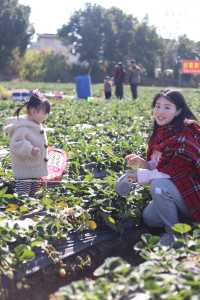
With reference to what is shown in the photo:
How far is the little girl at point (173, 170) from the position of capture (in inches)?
178

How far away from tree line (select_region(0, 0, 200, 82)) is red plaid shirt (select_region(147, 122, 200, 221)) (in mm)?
53239

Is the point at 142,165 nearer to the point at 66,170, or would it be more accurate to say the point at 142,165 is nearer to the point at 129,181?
the point at 129,181

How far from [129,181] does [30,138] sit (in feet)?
4.16

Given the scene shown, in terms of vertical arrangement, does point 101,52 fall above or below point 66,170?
above

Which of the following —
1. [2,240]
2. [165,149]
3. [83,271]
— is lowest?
[83,271]

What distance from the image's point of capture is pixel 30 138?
225 inches

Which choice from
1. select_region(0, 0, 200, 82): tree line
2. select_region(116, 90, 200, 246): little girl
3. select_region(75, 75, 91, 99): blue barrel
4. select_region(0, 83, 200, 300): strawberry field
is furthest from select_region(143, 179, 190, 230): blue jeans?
select_region(0, 0, 200, 82): tree line

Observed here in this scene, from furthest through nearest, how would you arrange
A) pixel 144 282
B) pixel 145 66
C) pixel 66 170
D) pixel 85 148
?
pixel 145 66, pixel 85 148, pixel 66 170, pixel 144 282

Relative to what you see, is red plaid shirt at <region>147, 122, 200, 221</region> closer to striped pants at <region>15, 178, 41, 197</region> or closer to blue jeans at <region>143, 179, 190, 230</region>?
blue jeans at <region>143, 179, 190, 230</region>

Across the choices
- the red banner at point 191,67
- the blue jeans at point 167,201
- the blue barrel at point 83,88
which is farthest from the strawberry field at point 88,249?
the red banner at point 191,67

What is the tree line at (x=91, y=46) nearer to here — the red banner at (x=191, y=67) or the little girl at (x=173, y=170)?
the red banner at (x=191, y=67)

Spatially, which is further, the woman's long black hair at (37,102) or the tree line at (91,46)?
the tree line at (91,46)

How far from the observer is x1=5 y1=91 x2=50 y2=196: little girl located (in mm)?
5609

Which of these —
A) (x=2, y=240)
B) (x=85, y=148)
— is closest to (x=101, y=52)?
(x=85, y=148)
